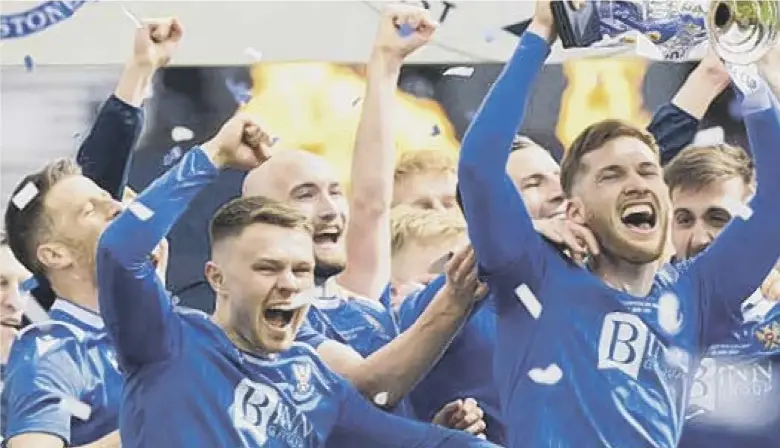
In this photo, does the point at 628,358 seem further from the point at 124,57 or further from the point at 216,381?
the point at 124,57

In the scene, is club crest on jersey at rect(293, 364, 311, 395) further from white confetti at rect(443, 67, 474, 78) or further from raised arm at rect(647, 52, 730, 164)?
raised arm at rect(647, 52, 730, 164)

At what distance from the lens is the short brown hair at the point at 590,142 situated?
2020 mm

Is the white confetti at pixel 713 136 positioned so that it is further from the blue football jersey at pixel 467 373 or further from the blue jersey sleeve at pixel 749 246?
the blue football jersey at pixel 467 373

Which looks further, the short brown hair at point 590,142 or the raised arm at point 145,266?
the short brown hair at point 590,142

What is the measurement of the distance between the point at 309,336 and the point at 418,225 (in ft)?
0.79

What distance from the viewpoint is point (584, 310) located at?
197 cm

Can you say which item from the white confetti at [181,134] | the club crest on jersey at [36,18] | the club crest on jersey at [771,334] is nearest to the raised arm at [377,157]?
the white confetti at [181,134]

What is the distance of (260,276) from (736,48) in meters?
0.81

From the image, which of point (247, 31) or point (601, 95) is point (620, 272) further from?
point (247, 31)

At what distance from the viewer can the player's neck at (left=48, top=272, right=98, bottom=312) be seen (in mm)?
2020

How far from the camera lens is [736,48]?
204cm

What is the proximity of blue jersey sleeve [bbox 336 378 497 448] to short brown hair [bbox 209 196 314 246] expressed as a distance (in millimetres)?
277

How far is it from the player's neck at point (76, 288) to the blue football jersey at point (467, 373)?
483 millimetres

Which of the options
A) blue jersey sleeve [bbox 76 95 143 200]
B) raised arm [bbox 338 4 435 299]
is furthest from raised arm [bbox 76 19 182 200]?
raised arm [bbox 338 4 435 299]
